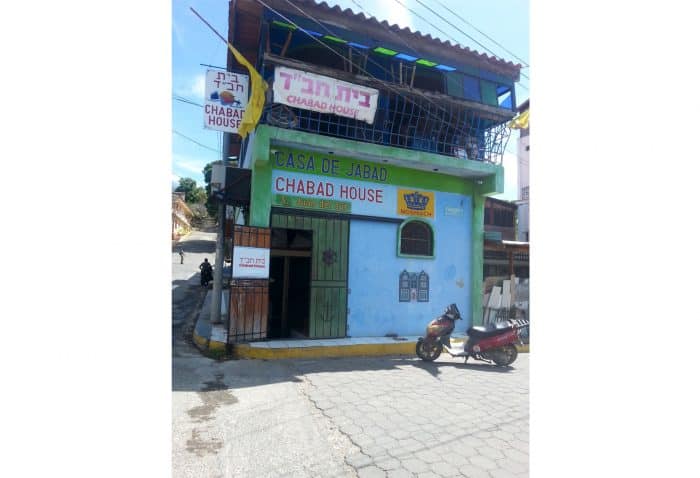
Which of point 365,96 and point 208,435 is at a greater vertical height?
point 365,96

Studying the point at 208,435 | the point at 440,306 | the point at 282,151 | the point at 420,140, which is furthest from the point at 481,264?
the point at 208,435

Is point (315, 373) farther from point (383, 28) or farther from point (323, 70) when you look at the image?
point (383, 28)

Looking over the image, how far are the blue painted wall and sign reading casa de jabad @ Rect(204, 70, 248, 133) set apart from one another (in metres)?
3.02

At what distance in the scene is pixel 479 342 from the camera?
20.4 ft

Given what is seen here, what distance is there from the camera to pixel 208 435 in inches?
125

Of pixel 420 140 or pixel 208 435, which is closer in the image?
pixel 208 435

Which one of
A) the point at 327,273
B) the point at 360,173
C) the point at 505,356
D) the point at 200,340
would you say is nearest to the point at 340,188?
the point at 360,173

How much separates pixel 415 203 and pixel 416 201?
0.05 metres

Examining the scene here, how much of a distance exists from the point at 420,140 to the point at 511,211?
742cm

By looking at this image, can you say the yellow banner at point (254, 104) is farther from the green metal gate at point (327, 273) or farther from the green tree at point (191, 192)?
the green tree at point (191, 192)

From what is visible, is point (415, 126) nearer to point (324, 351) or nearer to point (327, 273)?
point (327, 273)

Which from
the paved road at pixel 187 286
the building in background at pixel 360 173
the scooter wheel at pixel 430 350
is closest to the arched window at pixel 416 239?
the building in background at pixel 360 173

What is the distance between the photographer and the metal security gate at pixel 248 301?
252 inches

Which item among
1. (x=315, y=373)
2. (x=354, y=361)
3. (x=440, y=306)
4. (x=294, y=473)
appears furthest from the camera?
(x=440, y=306)
